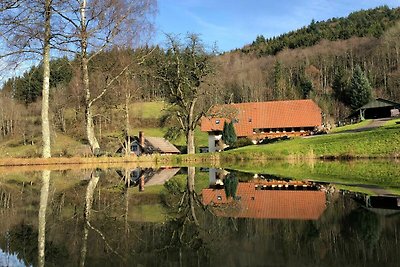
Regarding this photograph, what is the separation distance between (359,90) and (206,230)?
7108 centimetres

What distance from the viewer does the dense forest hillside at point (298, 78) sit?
69.6 meters

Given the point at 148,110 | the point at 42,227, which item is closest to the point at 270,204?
the point at 42,227

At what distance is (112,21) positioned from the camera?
77.7 ft

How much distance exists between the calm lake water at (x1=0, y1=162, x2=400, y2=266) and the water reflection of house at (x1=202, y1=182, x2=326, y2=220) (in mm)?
18

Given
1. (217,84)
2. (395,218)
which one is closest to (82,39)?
(217,84)

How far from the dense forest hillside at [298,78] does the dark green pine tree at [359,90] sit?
0.56ft

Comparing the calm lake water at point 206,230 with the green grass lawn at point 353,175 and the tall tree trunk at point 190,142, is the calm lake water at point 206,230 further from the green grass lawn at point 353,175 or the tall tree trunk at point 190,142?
the tall tree trunk at point 190,142

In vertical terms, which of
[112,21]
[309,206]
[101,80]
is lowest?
[309,206]

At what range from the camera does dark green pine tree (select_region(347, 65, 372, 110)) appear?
70000 mm

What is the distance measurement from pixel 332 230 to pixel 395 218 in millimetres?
1275

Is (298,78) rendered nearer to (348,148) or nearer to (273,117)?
(273,117)

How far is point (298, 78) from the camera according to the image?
93000 millimetres

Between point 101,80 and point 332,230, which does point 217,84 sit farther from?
point 332,230

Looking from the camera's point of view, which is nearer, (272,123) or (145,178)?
(145,178)
